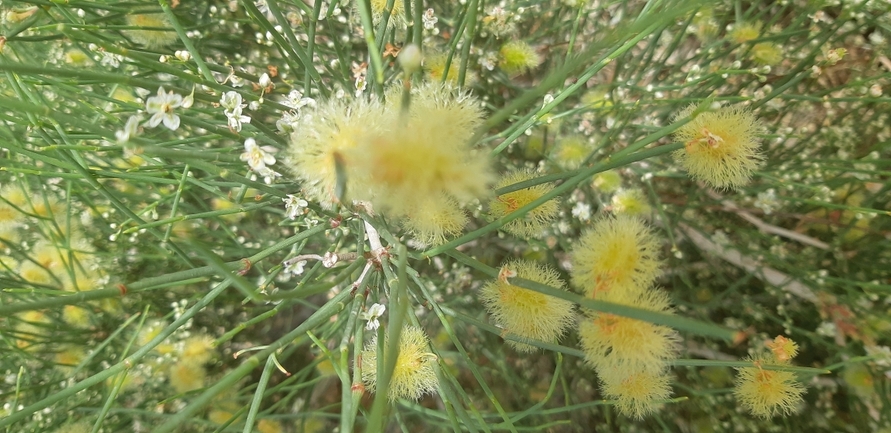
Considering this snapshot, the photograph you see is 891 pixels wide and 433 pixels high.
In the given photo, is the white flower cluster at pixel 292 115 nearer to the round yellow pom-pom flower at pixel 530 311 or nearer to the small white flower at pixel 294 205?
the small white flower at pixel 294 205

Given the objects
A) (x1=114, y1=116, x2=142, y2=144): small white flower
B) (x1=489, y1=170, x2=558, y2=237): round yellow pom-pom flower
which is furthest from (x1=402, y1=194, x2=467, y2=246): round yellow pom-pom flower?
(x1=114, y1=116, x2=142, y2=144): small white flower

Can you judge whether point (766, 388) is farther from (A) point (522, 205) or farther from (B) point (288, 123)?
(B) point (288, 123)

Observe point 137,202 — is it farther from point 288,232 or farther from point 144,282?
point 144,282

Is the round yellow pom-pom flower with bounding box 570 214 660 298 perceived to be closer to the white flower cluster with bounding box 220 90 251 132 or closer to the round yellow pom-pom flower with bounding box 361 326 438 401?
the round yellow pom-pom flower with bounding box 361 326 438 401

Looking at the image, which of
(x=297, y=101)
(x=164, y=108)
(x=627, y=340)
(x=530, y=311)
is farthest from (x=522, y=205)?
(x=164, y=108)

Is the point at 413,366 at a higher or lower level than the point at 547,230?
higher

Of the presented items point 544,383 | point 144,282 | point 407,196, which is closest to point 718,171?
point 407,196
